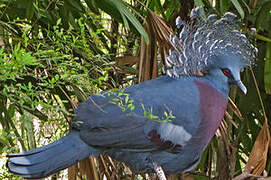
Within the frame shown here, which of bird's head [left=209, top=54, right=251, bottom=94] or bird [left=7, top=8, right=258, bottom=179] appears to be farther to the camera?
bird's head [left=209, top=54, right=251, bottom=94]

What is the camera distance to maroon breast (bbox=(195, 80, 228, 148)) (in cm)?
120

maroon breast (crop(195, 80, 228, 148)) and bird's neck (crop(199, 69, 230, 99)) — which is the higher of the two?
bird's neck (crop(199, 69, 230, 99))

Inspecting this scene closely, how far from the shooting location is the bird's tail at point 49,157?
1.05 meters

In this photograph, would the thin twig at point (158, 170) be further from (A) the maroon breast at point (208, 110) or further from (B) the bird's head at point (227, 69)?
(B) the bird's head at point (227, 69)

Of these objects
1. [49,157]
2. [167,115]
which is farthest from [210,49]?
[49,157]

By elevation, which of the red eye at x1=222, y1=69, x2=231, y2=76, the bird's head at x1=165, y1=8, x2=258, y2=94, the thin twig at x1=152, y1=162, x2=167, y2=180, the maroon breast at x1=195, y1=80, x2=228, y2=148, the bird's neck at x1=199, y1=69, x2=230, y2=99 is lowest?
the thin twig at x1=152, y1=162, x2=167, y2=180

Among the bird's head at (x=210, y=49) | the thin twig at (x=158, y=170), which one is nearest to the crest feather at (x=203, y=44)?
the bird's head at (x=210, y=49)

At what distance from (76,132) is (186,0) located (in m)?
0.72

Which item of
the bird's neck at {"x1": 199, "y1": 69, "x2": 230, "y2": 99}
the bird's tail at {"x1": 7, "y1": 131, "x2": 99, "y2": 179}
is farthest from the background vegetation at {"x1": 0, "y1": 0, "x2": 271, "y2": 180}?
the bird's neck at {"x1": 199, "y1": 69, "x2": 230, "y2": 99}

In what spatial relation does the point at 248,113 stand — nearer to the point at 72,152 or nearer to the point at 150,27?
the point at 150,27

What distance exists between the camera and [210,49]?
50.3 inches

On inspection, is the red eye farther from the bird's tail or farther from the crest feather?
the bird's tail

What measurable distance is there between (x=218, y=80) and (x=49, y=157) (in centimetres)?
46

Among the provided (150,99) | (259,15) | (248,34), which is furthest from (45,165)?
(259,15)
